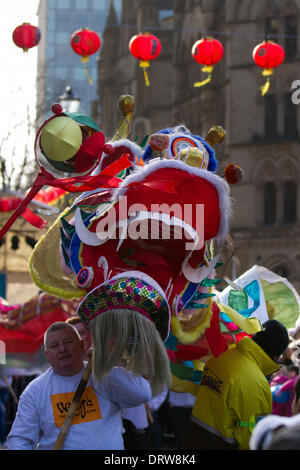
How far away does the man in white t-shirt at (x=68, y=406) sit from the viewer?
4211 mm

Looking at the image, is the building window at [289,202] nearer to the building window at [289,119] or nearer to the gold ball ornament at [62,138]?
the building window at [289,119]

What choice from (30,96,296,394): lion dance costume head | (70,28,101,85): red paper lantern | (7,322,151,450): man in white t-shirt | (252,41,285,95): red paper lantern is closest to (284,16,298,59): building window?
(252,41,285,95): red paper lantern

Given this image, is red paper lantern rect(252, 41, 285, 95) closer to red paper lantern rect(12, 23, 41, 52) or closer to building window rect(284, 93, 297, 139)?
red paper lantern rect(12, 23, 41, 52)

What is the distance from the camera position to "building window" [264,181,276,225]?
35062 mm

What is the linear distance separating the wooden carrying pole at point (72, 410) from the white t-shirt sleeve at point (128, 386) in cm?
10

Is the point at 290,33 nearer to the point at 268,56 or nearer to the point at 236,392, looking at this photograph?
the point at 268,56

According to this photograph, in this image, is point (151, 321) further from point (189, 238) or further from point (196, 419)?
point (196, 419)

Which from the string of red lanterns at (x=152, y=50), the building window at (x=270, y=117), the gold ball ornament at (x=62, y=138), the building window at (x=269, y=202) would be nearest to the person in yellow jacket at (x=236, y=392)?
the gold ball ornament at (x=62, y=138)

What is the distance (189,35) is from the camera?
39156 mm

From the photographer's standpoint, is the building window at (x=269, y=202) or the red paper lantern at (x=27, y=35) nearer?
the red paper lantern at (x=27, y=35)

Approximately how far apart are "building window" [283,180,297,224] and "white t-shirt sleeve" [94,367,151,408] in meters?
30.9

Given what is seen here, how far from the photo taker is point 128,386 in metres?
4.20

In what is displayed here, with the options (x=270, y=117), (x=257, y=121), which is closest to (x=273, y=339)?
(x=257, y=121)

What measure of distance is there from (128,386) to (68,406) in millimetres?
341
